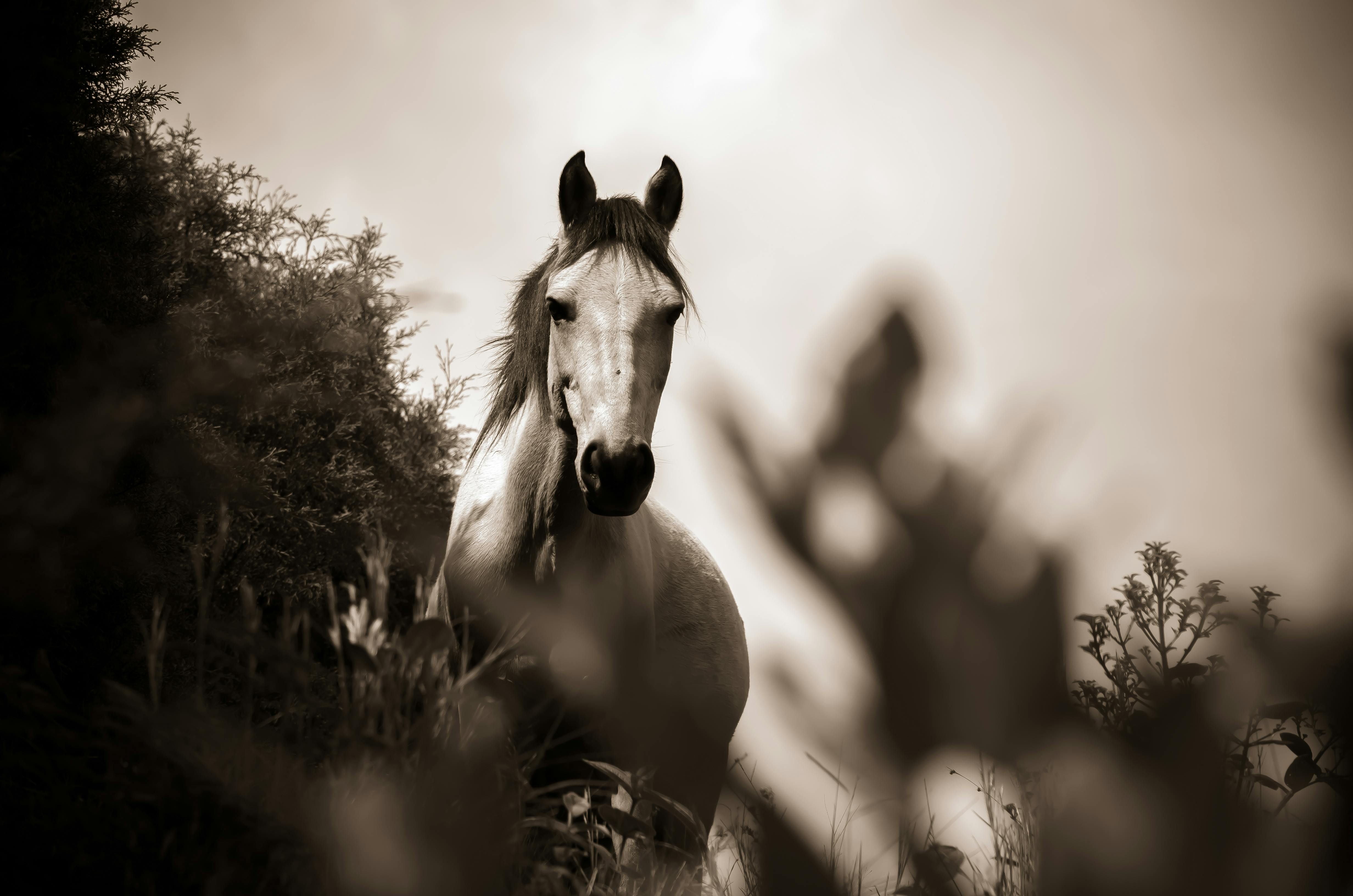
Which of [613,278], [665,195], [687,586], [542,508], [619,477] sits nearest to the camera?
[619,477]

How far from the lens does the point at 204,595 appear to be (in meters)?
1.48

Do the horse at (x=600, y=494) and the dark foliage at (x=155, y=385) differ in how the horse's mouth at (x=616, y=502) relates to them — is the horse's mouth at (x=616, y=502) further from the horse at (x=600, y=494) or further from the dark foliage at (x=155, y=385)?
the dark foliage at (x=155, y=385)

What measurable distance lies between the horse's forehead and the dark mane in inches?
2.0

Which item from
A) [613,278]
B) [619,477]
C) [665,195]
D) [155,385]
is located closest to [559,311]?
[613,278]

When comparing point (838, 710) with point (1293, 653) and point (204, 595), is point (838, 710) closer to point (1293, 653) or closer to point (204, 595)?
point (1293, 653)

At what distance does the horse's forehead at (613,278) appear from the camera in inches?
120

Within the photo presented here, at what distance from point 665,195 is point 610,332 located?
4.64 ft

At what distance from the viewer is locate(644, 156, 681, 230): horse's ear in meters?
3.91

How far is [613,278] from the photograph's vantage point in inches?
122

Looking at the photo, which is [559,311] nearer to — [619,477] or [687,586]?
[619,477]

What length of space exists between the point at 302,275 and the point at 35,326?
13918 mm

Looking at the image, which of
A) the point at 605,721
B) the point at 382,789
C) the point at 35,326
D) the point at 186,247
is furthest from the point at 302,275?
the point at 382,789

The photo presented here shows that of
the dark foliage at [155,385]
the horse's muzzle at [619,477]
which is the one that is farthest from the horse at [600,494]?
the dark foliage at [155,385]

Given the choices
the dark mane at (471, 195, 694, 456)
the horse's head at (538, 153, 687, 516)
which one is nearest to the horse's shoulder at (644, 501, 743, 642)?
the dark mane at (471, 195, 694, 456)
